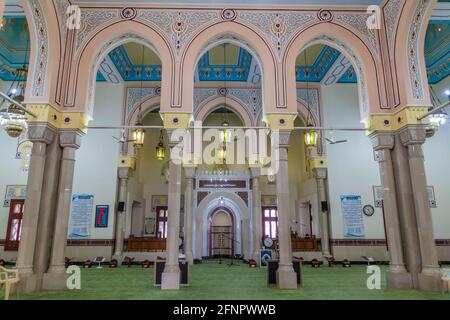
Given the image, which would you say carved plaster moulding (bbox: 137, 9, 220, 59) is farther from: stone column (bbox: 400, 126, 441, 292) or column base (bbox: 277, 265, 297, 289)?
column base (bbox: 277, 265, 297, 289)

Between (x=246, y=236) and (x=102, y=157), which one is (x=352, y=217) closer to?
(x=246, y=236)

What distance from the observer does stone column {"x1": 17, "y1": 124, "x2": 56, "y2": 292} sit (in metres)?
5.31

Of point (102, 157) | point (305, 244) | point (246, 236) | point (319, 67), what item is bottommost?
point (305, 244)

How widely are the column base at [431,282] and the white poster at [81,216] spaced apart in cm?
862

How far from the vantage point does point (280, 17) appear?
6.75m

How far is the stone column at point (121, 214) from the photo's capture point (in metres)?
9.94

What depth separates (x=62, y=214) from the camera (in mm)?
5828

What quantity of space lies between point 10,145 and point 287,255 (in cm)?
922

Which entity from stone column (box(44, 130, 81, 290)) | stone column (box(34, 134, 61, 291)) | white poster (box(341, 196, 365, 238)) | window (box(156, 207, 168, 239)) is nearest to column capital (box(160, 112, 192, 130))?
stone column (box(44, 130, 81, 290))

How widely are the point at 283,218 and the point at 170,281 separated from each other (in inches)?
88.9

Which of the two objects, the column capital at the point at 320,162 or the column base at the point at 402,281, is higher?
the column capital at the point at 320,162

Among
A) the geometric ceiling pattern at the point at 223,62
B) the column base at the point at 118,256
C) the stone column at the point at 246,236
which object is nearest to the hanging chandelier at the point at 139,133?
the geometric ceiling pattern at the point at 223,62

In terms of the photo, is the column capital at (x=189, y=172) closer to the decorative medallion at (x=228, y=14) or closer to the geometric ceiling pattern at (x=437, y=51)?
the decorative medallion at (x=228, y=14)

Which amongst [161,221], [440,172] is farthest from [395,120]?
[161,221]
